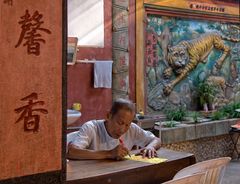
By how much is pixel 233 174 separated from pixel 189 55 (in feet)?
9.66

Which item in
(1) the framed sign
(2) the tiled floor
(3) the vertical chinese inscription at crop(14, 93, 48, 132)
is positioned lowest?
(2) the tiled floor

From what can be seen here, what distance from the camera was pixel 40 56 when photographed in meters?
1.83

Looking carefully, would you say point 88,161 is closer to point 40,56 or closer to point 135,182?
point 135,182

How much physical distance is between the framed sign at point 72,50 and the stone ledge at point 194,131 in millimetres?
1693

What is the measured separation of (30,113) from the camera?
1809mm

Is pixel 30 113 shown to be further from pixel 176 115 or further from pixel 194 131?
pixel 176 115

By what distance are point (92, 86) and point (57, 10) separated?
489 centimetres

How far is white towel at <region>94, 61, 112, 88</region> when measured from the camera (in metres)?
6.68

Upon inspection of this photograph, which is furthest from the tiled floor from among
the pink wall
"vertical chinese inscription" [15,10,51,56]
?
"vertical chinese inscription" [15,10,51,56]

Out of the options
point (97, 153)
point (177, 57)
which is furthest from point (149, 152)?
point (177, 57)

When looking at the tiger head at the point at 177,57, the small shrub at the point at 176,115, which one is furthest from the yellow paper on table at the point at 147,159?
the tiger head at the point at 177,57

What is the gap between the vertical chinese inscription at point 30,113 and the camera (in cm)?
178

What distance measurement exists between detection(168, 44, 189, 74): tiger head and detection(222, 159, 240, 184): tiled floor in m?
2.13

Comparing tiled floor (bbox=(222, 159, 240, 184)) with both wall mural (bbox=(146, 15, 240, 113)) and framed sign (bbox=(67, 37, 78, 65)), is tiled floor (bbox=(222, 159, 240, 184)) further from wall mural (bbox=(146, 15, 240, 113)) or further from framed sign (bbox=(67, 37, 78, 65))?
framed sign (bbox=(67, 37, 78, 65))
